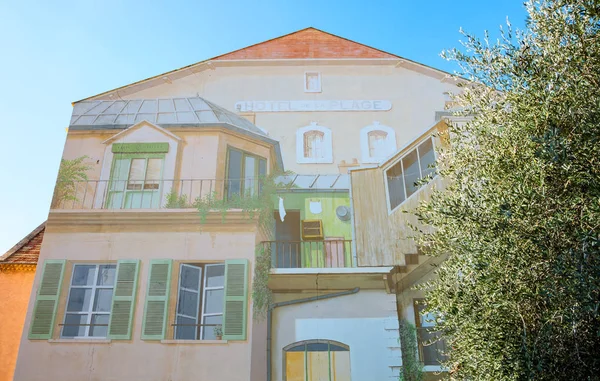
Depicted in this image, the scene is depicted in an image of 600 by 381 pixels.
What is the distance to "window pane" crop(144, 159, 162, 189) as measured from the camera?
8.67 metres

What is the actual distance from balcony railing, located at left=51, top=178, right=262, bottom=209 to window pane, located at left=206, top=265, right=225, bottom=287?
103 cm

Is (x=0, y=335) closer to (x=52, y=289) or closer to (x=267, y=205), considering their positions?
(x=52, y=289)

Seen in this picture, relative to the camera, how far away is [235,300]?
7613mm

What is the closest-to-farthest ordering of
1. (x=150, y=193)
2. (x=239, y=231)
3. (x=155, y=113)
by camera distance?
(x=239, y=231) < (x=150, y=193) < (x=155, y=113)

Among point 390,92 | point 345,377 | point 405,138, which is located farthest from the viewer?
point 390,92

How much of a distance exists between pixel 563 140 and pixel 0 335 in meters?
8.59

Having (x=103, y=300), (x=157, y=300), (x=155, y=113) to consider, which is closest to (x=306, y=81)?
(x=155, y=113)

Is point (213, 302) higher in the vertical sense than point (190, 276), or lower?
lower

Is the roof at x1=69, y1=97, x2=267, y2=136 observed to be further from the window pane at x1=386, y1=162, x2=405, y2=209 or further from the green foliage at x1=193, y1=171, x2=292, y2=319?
the window pane at x1=386, y1=162, x2=405, y2=209

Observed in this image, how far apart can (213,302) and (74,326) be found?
2.04m

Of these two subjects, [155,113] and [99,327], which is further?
[155,113]

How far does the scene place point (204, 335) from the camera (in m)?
7.41

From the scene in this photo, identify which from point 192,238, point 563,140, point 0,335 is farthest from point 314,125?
point 0,335

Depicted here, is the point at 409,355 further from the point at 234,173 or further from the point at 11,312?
the point at 11,312
